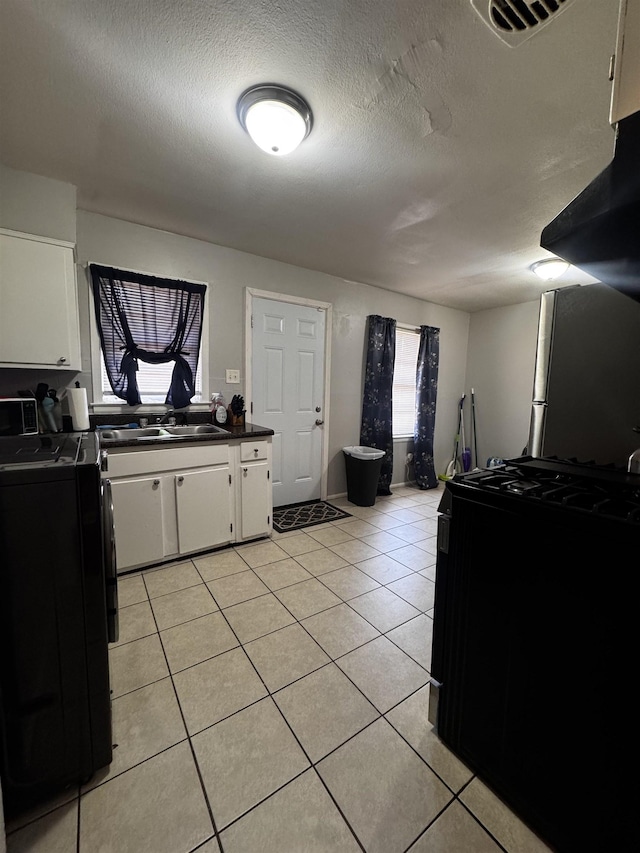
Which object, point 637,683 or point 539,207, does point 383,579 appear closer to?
point 637,683

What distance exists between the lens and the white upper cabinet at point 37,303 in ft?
6.45

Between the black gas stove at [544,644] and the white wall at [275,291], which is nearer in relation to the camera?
the black gas stove at [544,644]

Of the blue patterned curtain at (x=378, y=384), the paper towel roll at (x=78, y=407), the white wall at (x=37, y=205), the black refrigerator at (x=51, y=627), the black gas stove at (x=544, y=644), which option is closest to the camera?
the black gas stove at (x=544, y=644)

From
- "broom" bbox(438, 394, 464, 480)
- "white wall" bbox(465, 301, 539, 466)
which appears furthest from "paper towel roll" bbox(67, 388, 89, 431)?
"white wall" bbox(465, 301, 539, 466)

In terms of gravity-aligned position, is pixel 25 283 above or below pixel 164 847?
above

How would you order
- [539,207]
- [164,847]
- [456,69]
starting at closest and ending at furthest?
[164,847] < [456,69] < [539,207]

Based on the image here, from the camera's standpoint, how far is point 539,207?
2.25 metres

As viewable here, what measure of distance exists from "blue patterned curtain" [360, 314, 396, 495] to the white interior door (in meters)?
0.61

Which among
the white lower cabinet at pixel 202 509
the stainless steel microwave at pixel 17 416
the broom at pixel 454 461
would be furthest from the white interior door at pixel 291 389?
the broom at pixel 454 461

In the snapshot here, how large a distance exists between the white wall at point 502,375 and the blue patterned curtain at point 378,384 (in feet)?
5.45

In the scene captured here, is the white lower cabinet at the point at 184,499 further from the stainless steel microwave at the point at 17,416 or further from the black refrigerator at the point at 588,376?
the black refrigerator at the point at 588,376

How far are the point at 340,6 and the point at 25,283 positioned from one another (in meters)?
2.07

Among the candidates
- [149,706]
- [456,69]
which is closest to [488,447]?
[456,69]

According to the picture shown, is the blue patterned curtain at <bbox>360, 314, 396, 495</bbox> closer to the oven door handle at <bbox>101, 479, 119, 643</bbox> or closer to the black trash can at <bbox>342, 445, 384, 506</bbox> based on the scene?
the black trash can at <bbox>342, 445, 384, 506</bbox>
